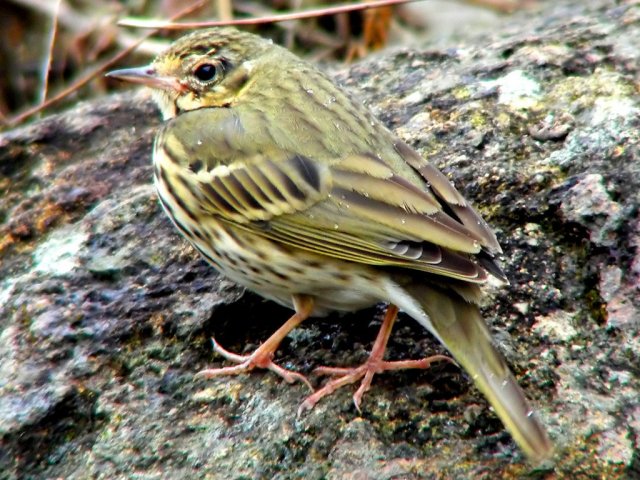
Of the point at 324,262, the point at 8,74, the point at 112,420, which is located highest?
the point at 324,262

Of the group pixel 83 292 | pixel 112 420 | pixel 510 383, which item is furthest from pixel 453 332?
pixel 83 292

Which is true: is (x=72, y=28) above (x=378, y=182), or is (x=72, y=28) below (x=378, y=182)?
below

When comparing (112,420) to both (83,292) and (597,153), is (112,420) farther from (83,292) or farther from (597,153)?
(597,153)

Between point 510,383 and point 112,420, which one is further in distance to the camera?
point 112,420

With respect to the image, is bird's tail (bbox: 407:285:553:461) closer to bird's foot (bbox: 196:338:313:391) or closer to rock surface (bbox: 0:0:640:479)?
rock surface (bbox: 0:0:640:479)

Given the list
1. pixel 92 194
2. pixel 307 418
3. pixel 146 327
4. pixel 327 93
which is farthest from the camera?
pixel 92 194

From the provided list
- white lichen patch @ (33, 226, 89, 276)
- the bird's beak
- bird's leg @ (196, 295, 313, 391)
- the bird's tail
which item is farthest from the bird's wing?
white lichen patch @ (33, 226, 89, 276)

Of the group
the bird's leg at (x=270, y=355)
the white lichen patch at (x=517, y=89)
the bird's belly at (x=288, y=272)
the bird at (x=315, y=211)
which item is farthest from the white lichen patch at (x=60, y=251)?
the white lichen patch at (x=517, y=89)
